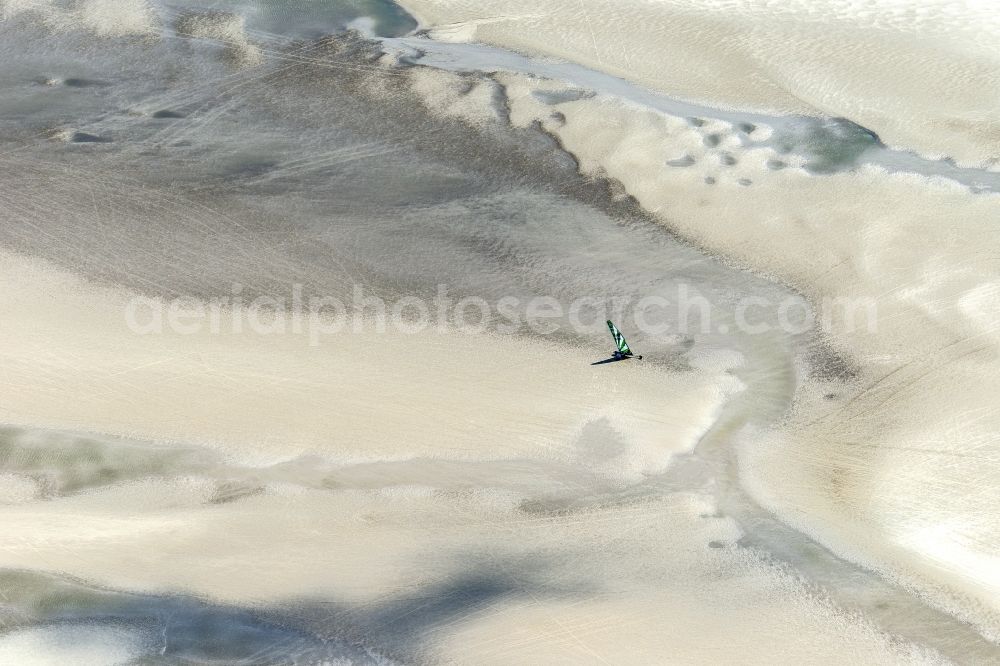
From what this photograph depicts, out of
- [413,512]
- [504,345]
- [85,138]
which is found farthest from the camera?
[85,138]

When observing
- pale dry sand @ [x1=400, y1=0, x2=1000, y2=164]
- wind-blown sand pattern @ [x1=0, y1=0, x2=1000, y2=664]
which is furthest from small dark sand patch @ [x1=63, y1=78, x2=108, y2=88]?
pale dry sand @ [x1=400, y1=0, x2=1000, y2=164]

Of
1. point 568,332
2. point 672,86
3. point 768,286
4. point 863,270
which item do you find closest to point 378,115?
point 672,86

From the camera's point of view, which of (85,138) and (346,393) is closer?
(346,393)

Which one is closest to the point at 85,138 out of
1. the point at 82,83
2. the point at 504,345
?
the point at 82,83

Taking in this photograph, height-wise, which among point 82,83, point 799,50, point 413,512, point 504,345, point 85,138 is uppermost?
point 799,50

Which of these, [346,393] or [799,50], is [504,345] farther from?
[799,50]

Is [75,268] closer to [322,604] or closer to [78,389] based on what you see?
[78,389]

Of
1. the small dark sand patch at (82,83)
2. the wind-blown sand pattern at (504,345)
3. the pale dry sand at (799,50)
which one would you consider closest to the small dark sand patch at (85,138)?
the wind-blown sand pattern at (504,345)
